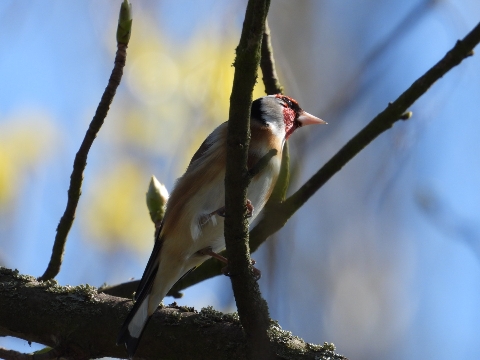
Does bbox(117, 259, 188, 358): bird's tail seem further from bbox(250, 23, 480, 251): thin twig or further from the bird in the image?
bbox(250, 23, 480, 251): thin twig

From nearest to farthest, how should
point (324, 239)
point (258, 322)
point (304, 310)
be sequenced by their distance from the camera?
point (258, 322)
point (304, 310)
point (324, 239)

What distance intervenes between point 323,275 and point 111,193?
2.76m

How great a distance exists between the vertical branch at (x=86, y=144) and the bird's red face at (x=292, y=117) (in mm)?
1844

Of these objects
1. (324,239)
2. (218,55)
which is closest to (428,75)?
(218,55)

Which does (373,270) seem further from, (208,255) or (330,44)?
(208,255)

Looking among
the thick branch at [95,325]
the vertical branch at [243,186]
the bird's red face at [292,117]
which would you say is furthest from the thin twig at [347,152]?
the bird's red face at [292,117]

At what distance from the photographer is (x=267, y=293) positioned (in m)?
4.92

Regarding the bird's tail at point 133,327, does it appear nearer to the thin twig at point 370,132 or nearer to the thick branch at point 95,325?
the thick branch at point 95,325

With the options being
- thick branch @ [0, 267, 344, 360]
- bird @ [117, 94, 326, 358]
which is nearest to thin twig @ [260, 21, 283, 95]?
bird @ [117, 94, 326, 358]

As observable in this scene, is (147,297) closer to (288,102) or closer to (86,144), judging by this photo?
(86,144)

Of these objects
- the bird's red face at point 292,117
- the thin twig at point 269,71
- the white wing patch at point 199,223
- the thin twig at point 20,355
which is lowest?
the thin twig at point 20,355

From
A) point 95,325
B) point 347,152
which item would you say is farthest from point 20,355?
point 347,152

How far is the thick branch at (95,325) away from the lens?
2926 mm

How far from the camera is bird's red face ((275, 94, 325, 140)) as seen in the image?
16.0ft
